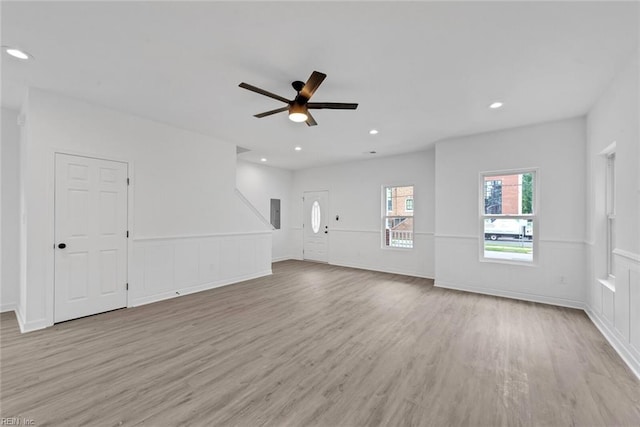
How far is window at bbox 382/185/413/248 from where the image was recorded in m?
6.23

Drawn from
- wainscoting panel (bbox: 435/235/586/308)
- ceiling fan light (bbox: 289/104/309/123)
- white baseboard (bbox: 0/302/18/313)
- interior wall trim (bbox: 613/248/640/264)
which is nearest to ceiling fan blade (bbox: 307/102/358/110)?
ceiling fan light (bbox: 289/104/309/123)

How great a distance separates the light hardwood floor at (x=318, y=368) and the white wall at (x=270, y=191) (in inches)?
153

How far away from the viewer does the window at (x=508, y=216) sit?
4.35 m

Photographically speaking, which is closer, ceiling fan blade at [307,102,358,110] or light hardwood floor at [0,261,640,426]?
light hardwood floor at [0,261,640,426]

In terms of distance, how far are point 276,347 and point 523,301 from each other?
13.2 feet

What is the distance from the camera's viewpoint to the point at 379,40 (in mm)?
2186

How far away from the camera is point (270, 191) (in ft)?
25.6

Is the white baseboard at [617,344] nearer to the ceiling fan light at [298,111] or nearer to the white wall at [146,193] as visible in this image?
the ceiling fan light at [298,111]

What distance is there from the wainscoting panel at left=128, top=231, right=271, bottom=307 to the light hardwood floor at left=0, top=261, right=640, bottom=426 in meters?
0.44

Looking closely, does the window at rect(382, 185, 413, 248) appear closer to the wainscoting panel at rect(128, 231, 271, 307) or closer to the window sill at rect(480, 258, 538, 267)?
the window sill at rect(480, 258, 538, 267)

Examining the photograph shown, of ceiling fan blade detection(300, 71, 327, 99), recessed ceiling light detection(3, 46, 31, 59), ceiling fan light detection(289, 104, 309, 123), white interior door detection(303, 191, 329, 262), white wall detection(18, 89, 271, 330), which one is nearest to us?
ceiling fan blade detection(300, 71, 327, 99)

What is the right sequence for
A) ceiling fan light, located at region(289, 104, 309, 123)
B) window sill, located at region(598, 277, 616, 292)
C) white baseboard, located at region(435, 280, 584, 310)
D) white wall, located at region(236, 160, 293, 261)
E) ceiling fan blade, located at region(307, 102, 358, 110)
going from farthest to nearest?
white wall, located at region(236, 160, 293, 261), white baseboard, located at region(435, 280, 584, 310), window sill, located at region(598, 277, 616, 292), ceiling fan light, located at region(289, 104, 309, 123), ceiling fan blade, located at region(307, 102, 358, 110)

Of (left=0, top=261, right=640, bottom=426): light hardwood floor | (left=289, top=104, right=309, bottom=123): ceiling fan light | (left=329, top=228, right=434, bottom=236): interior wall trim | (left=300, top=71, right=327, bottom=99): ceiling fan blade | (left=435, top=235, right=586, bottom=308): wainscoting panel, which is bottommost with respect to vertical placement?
(left=0, top=261, right=640, bottom=426): light hardwood floor

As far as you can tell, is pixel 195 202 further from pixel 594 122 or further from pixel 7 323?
pixel 594 122
